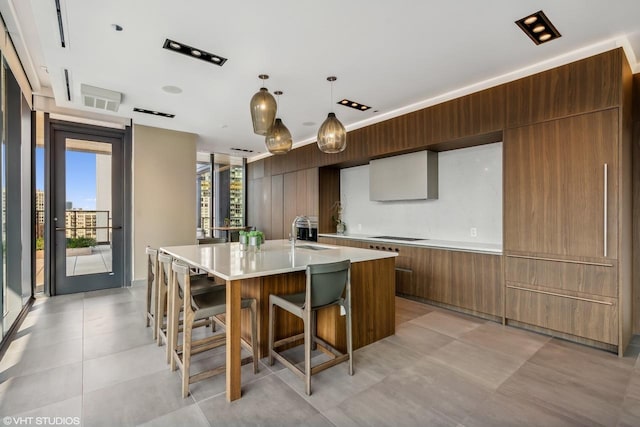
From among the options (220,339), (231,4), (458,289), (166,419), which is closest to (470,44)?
(231,4)

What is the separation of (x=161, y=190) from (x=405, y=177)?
412 cm

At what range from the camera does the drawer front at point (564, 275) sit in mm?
2771

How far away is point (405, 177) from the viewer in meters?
4.71

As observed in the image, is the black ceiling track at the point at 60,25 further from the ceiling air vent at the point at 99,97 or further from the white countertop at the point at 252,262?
the white countertop at the point at 252,262

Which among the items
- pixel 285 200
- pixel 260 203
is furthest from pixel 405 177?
pixel 260 203

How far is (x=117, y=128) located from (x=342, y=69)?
4039mm

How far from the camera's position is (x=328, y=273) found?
7.21 ft

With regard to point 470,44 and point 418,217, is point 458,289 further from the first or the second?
point 470,44

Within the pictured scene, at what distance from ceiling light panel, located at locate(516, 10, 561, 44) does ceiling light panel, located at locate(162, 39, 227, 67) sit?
2635mm

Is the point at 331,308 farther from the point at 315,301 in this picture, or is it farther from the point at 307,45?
the point at 307,45

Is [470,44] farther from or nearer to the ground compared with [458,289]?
farther from the ground

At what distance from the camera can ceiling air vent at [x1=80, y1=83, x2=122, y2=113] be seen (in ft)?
12.5

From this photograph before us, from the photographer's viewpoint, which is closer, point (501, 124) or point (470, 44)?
point (470, 44)

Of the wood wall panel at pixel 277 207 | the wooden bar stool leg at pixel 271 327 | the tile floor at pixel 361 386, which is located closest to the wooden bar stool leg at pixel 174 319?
the tile floor at pixel 361 386
